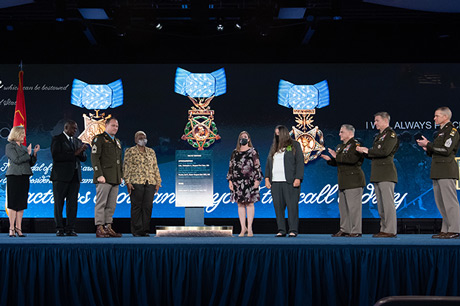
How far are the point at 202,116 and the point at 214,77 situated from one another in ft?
2.42

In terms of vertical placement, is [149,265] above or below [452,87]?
below

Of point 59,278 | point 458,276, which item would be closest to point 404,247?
point 458,276

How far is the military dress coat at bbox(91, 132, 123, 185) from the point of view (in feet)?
17.9

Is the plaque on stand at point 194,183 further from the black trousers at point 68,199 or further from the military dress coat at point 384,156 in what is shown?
the military dress coat at point 384,156

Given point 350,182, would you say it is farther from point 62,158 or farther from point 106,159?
point 62,158

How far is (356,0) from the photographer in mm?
7609

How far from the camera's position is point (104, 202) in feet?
18.0

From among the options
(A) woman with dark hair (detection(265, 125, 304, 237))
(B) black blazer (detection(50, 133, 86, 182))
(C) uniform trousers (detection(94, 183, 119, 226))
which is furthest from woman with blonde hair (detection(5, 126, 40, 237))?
(A) woman with dark hair (detection(265, 125, 304, 237))

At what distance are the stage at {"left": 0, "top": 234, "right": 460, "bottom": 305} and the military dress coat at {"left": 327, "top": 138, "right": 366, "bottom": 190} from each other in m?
2.34

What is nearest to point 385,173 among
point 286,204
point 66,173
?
point 286,204

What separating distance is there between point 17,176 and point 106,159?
114cm

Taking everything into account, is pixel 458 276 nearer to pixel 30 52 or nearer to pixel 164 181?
pixel 164 181

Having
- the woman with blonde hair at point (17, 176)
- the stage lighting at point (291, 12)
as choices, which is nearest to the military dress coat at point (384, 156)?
the stage lighting at point (291, 12)

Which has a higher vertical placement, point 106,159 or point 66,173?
point 106,159
